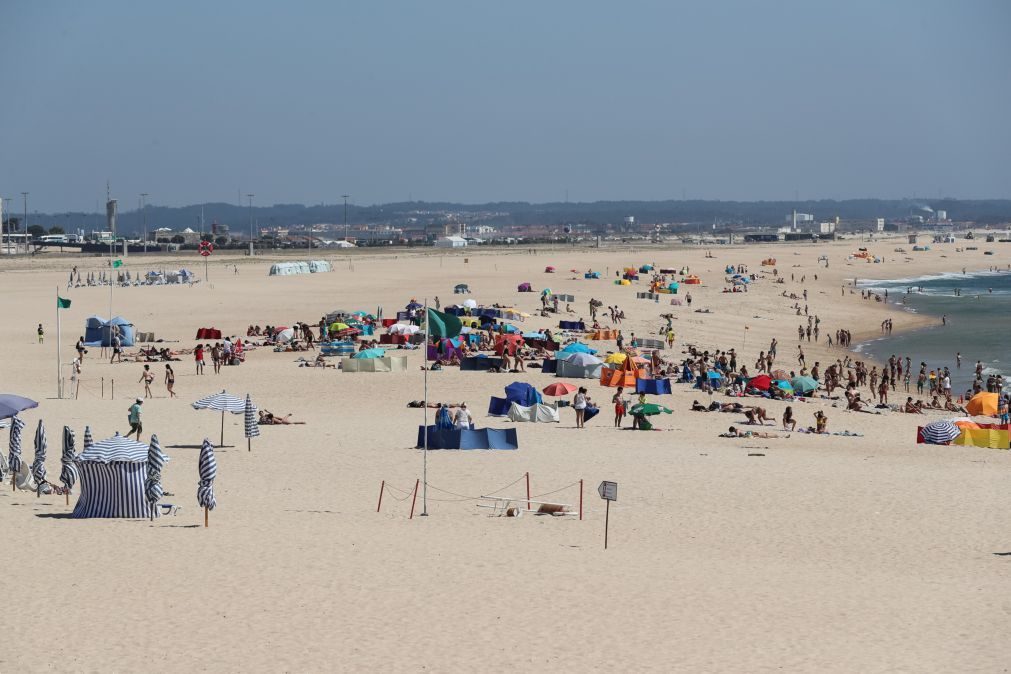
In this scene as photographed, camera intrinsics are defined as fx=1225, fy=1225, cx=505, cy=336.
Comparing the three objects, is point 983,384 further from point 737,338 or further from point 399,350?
point 399,350

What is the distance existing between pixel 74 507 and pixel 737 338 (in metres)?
30.5

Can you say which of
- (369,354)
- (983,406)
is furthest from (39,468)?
(983,406)

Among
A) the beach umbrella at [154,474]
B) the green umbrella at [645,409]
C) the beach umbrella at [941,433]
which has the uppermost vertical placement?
the beach umbrella at [154,474]

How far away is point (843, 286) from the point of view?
235ft

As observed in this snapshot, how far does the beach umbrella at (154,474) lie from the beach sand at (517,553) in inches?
17.1

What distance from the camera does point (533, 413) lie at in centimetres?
2331

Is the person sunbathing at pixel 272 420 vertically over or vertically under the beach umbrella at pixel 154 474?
under

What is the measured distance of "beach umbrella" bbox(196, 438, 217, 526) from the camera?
14133 millimetres

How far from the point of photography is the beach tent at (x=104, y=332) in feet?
111

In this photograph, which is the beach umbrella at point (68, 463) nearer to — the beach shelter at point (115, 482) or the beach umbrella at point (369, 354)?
the beach shelter at point (115, 482)

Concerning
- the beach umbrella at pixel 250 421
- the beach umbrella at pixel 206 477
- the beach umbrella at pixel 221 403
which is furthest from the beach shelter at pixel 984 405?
the beach umbrella at pixel 206 477

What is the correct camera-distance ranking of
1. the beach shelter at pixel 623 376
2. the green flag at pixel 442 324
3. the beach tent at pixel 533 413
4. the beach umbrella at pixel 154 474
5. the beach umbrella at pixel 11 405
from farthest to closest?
the beach shelter at pixel 623 376 → the beach tent at pixel 533 413 → the beach umbrella at pixel 11 405 → the green flag at pixel 442 324 → the beach umbrella at pixel 154 474

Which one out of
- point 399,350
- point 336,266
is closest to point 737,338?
point 399,350

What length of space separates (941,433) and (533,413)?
740 centimetres
